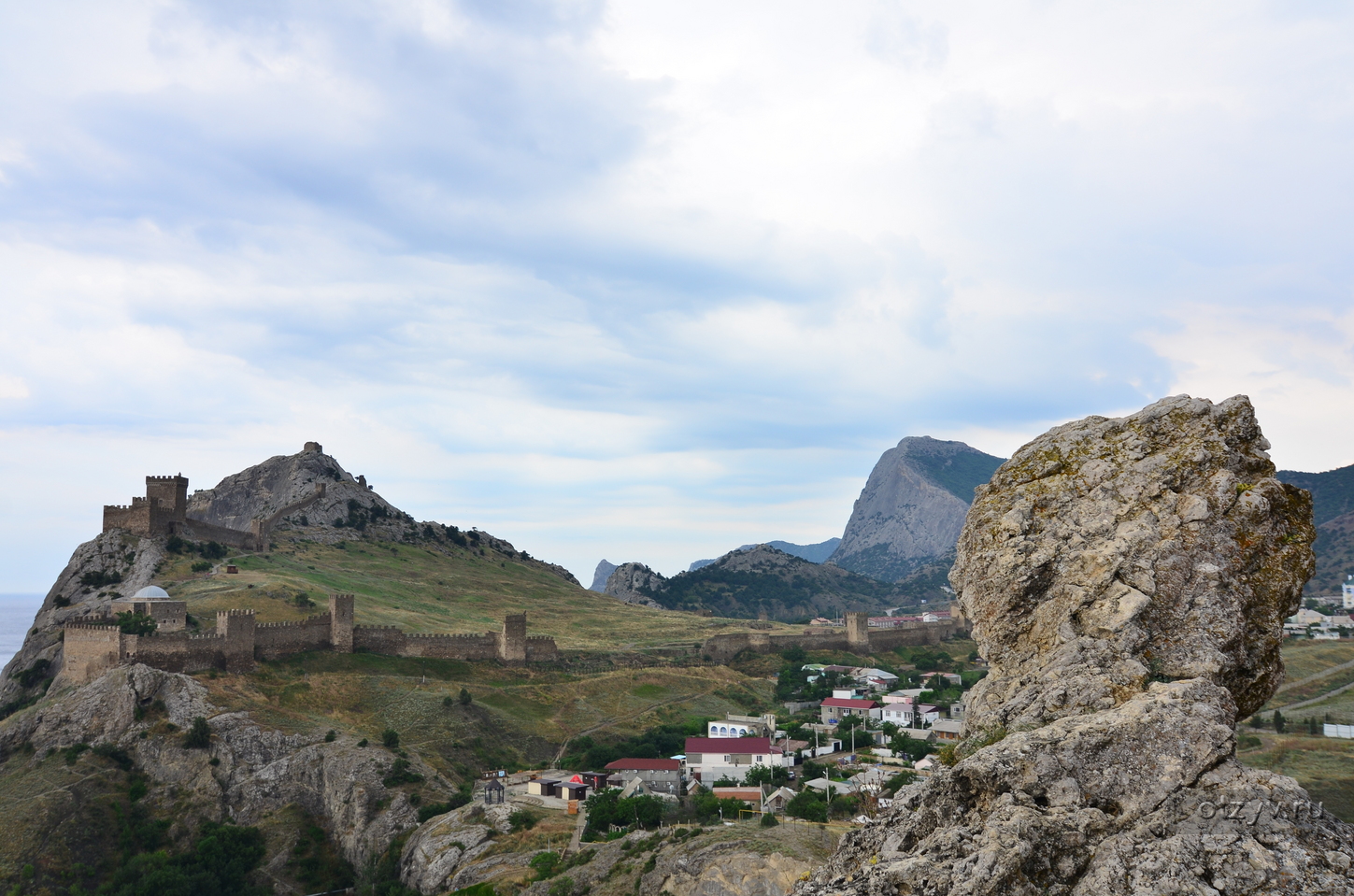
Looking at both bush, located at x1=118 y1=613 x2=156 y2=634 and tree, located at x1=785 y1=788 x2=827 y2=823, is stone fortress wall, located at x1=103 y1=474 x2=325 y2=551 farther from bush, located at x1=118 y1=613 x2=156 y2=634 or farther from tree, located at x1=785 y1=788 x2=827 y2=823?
tree, located at x1=785 y1=788 x2=827 y2=823

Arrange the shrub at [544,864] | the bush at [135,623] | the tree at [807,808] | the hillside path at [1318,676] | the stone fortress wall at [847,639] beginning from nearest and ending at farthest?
the shrub at [544,864] < the tree at [807,808] < the bush at [135,623] < the hillside path at [1318,676] < the stone fortress wall at [847,639]

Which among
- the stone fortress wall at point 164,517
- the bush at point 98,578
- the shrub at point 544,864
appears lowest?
the shrub at point 544,864

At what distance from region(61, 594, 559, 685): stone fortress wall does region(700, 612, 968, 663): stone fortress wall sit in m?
33.1

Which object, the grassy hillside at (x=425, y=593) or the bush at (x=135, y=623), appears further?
the grassy hillside at (x=425, y=593)

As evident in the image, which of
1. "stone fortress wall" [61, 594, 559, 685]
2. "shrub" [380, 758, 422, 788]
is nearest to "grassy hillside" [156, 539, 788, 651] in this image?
"stone fortress wall" [61, 594, 559, 685]

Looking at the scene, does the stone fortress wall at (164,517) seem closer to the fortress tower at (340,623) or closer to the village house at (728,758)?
the fortress tower at (340,623)

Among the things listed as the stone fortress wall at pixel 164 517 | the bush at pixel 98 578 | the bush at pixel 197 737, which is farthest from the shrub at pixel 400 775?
the stone fortress wall at pixel 164 517

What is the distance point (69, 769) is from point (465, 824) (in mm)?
22621

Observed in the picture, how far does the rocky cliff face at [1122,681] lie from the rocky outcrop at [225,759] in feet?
155

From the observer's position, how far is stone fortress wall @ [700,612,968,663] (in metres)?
106

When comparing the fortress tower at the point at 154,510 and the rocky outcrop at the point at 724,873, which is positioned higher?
the fortress tower at the point at 154,510

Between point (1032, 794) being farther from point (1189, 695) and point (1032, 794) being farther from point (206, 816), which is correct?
point (206, 816)

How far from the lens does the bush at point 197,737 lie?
51.3 m

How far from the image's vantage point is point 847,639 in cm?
11912
